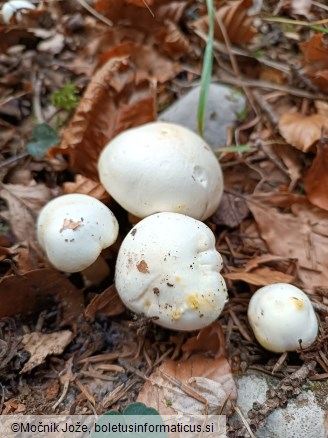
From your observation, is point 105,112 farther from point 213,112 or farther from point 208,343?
point 208,343

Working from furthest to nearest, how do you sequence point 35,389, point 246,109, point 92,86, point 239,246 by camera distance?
point 246,109 → point 92,86 → point 239,246 → point 35,389

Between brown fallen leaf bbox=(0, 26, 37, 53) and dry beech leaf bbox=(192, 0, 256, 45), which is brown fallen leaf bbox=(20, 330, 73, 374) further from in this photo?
dry beech leaf bbox=(192, 0, 256, 45)

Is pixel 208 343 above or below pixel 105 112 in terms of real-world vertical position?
below

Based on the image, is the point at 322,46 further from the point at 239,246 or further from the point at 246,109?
the point at 239,246

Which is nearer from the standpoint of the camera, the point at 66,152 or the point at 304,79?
the point at 66,152

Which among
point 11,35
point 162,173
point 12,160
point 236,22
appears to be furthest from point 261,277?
point 11,35

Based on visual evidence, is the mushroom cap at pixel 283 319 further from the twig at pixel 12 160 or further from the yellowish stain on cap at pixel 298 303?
the twig at pixel 12 160

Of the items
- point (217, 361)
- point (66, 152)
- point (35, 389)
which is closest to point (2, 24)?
point (66, 152)

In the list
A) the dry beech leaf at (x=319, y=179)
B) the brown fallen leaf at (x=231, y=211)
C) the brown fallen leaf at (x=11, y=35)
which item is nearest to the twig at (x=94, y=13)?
the brown fallen leaf at (x=11, y=35)
